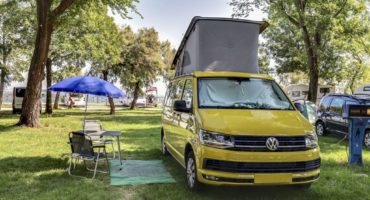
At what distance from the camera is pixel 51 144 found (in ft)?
35.6

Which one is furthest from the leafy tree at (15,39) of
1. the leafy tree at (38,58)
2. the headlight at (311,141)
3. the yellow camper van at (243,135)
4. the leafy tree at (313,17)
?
the headlight at (311,141)

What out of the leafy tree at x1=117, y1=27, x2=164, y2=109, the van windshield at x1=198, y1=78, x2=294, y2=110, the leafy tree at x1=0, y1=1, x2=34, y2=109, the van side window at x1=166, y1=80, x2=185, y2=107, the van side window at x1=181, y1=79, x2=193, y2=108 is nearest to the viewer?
the van windshield at x1=198, y1=78, x2=294, y2=110

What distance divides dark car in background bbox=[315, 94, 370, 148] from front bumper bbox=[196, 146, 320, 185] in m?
8.43

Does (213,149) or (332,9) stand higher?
(332,9)

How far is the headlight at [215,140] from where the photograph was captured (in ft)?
16.9

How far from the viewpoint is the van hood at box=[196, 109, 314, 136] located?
5.21 meters

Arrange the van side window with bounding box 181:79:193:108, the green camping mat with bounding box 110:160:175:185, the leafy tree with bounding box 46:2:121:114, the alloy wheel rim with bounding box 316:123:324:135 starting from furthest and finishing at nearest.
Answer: the leafy tree with bounding box 46:2:121:114
the alloy wheel rim with bounding box 316:123:324:135
the green camping mat with bounding box 110:160:175:185
the van side window with bounding box 181:79:193:108

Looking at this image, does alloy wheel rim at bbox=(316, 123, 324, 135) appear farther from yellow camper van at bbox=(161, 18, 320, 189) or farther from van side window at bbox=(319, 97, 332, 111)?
yellow camper van at bbox=(161, 18, 320, 189)

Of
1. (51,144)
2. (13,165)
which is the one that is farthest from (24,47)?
(13,165)

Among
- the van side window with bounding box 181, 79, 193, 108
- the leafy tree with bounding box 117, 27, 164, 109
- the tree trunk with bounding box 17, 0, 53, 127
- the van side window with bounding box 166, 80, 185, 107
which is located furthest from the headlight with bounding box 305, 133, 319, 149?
the leafy tree with bounding box 117, 27, 164, 109

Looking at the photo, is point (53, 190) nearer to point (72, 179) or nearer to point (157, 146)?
point (72, 179)

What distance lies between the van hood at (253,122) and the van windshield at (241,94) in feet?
0.82

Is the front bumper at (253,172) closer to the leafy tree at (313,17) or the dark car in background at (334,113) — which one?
the dark car in background at (334,113)

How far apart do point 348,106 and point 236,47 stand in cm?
296
